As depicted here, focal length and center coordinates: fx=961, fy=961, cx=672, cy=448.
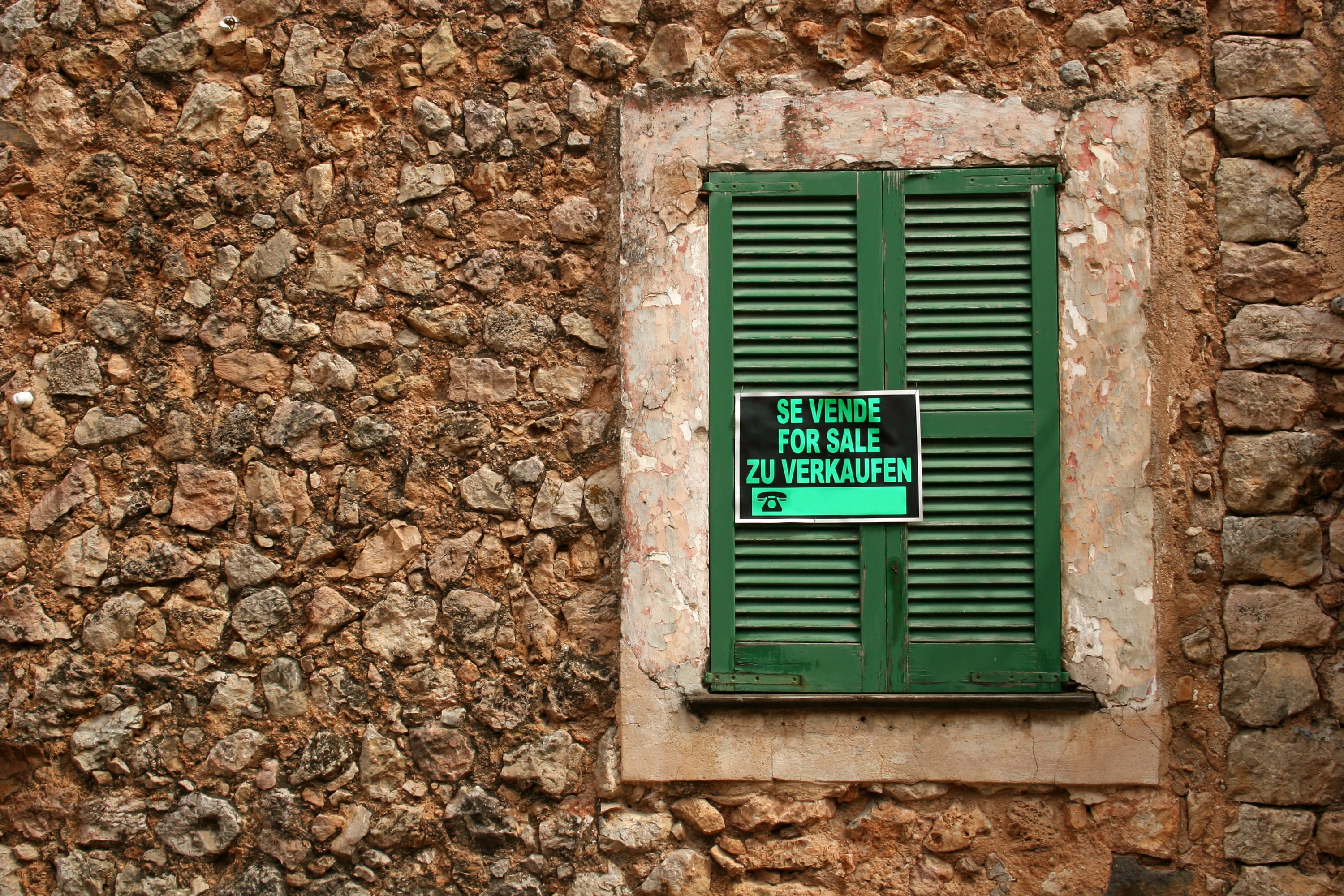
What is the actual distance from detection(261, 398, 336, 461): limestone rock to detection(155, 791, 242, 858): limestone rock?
1.06m

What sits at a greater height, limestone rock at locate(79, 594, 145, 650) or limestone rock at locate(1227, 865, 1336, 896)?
limestone rock at locate(79, 594, 145, 650)

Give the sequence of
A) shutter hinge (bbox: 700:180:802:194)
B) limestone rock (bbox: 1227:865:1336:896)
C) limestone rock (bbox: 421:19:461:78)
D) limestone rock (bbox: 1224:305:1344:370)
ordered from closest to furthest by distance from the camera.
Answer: limestone rock (bbox: 1227:865:1336:896)
limestone rock (bbox: 1224:305:1344:370)
shutter hinge (bbox: 700:180:802:194)
limestone rock (bbox: 421:19:461:78)

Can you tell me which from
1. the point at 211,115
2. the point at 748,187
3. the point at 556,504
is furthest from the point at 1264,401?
the point at 211,115

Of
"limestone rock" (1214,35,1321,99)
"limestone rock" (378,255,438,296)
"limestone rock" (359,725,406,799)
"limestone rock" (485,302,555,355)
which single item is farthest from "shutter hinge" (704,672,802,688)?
"limestone rock" (1214,35,1321,99)

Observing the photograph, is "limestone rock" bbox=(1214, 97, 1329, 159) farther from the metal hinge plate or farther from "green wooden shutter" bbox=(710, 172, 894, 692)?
"green wooden shutter" bbox=(710, 172, 894, 692)

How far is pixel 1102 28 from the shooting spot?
2.92 meters

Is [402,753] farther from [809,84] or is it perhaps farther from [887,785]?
[809,84]

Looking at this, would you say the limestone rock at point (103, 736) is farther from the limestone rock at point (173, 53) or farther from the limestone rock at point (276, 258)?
the limestone rock at point (173, 53)

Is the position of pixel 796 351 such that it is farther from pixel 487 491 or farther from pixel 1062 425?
pixel 487 491

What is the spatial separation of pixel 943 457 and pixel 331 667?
6.35ft

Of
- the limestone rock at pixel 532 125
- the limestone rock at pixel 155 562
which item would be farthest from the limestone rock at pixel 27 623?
the limestone rock at pixel 532 125

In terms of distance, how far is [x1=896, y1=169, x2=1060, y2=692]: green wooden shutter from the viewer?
280 cm

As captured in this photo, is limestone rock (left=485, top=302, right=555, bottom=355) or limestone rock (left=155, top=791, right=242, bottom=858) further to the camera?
limestone rock (left=485, top=302, right=555, bottom=355)

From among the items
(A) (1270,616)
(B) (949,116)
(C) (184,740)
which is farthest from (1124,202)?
(C) (184,740)
